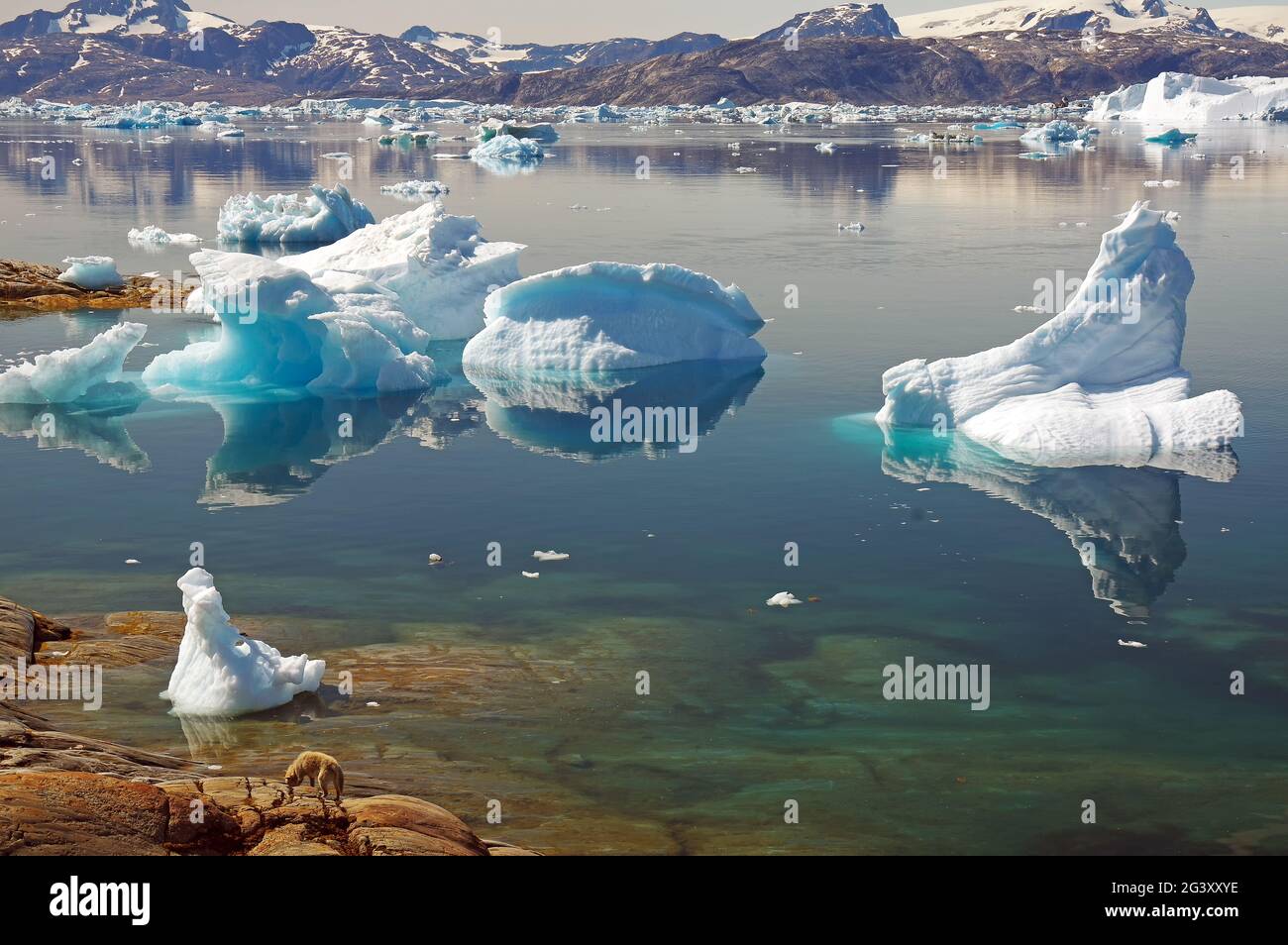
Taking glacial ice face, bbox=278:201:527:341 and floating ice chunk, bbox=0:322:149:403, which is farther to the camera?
glacial ice face, bbox=278:201:527:341

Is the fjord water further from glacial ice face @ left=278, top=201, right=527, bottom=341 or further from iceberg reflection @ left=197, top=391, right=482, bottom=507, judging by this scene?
glacial ice face @ left=278, top=201, right=527, bottom=341

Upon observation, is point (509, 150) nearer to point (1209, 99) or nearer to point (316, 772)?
point (1209, 99)

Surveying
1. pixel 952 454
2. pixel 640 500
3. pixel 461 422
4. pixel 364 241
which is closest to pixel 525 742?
pixel 640 500

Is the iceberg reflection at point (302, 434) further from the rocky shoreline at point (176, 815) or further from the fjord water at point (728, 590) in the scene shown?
the rocky shoreline at point (176, 815)

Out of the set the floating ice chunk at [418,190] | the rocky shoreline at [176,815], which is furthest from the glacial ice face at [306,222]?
the rocky shoreline at [176,815]

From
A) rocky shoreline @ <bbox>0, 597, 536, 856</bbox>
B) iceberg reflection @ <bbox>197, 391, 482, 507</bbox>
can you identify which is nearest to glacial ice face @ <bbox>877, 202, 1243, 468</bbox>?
iceberg reflection @ <bbox>197, 391, 482, 507</bbox>

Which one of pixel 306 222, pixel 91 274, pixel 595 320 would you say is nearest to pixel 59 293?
pixel 91 274

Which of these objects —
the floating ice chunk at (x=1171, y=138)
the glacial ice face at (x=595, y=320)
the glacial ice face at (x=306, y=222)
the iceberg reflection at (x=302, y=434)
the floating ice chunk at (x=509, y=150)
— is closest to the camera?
the iceberg reflection at (x=302, y=434)

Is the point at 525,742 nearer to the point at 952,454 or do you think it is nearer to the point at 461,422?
the point at 952,454
